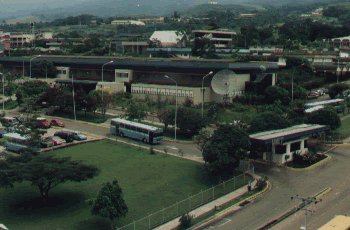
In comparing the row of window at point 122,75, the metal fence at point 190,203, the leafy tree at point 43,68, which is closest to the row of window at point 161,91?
the row of window at point 122,75

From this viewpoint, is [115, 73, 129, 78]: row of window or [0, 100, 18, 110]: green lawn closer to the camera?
[0, 100, 18, 110]: green lawn

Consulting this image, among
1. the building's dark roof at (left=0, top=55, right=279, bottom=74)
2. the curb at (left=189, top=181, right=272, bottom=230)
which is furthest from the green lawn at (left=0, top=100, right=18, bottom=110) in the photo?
the curb at (left=189, top=181, right=272, bottom=230)

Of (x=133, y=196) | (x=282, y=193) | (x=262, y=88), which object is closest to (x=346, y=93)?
(x=262, y=88)

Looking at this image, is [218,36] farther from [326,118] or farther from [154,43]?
[326,118]

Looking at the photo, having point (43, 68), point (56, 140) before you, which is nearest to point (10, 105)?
point (43, 68)

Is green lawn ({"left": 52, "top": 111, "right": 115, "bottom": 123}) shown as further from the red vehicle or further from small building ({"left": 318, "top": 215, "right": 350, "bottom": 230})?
small building ({"left": 318, "top": 215, "right": 350, "bottom": 230})

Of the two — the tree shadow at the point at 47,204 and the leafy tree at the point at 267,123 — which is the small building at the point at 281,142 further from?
the tree shadow at the point at 47,204

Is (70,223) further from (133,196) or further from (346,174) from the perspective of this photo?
(346,174)
